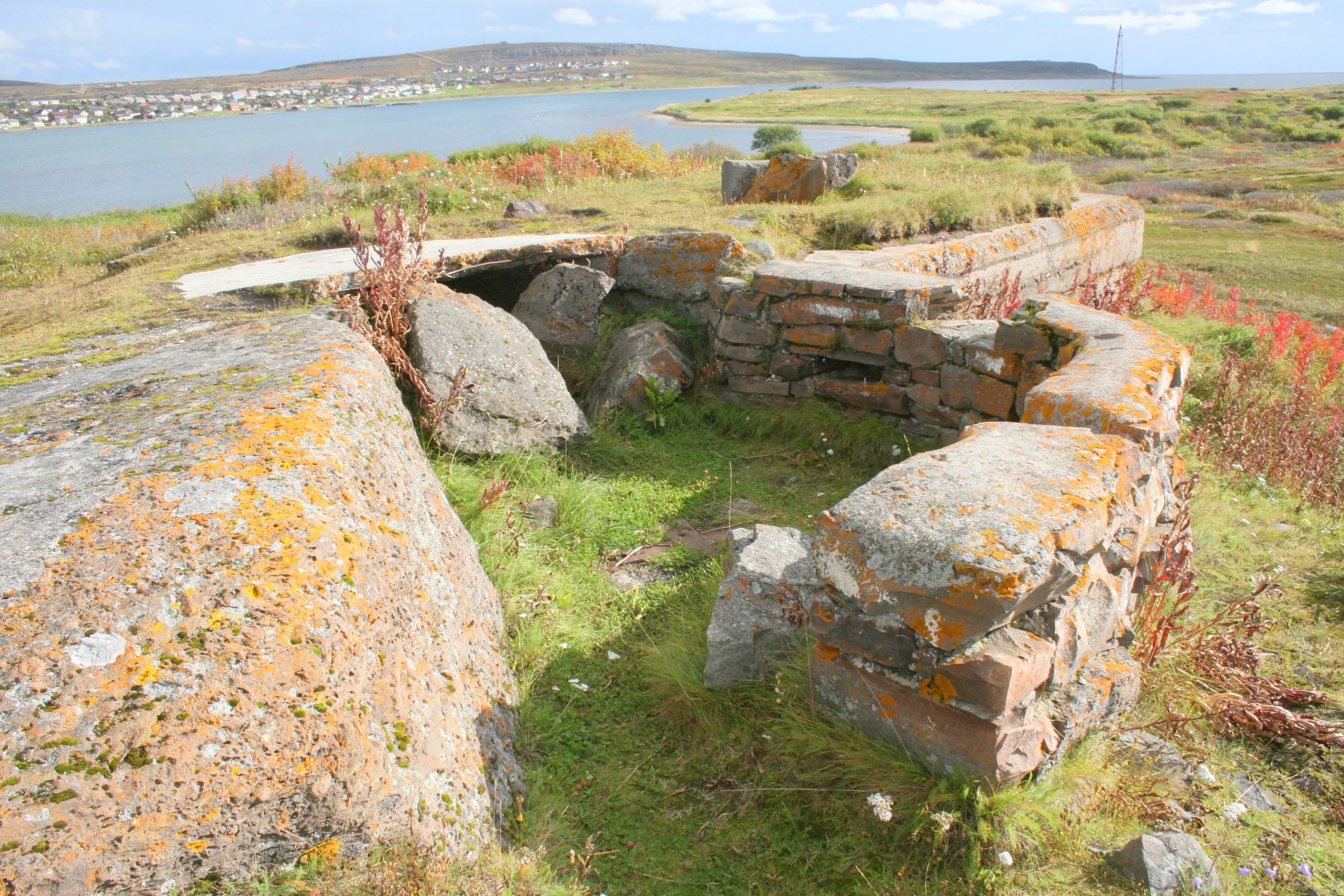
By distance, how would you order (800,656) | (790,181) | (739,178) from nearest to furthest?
(800,656), (790,181), (739,178)

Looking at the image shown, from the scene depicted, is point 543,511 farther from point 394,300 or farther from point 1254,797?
point 1254,797

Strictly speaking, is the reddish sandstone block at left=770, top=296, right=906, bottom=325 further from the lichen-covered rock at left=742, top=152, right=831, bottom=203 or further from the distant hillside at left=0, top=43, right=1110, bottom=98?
the distant hillside at left=0, top=43, right=1110, bottom=98

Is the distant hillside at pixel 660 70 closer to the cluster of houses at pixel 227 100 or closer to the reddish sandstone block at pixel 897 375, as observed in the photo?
the cluster of houses at pixel 227 100

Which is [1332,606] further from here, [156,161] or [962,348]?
[156,161]

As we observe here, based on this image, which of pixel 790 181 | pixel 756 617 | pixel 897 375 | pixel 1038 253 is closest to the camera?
pixel 756 617

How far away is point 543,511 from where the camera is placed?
440 cm

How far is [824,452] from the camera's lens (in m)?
5.36

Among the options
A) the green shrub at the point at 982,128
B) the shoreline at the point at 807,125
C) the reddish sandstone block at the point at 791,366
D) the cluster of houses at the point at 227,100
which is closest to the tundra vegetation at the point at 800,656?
the reddish sandstone block at the point at 791,366

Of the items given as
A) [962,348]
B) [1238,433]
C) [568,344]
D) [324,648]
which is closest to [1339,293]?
[1238,433]

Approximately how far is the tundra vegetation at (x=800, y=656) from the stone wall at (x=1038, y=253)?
1.58ft

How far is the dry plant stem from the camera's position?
179 inches

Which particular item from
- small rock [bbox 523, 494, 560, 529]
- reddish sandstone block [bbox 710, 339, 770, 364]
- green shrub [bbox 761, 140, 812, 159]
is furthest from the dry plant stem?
green shrub [bbox 761, 140, 812, 159]

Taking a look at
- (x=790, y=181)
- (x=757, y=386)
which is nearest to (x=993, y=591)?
(x=757, y=386)

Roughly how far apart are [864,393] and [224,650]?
14.7 feet
